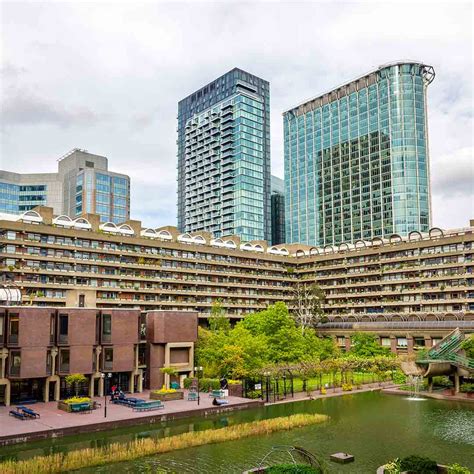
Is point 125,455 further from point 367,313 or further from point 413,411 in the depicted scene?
point 367,313

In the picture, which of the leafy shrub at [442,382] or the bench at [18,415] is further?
the leafy shrub at [442,382]

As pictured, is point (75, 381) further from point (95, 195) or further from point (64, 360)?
point (95, 195)

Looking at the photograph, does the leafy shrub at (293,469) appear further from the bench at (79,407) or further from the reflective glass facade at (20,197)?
the reflective glass facade at (20,197)

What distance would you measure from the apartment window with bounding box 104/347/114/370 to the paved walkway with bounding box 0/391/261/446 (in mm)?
4346

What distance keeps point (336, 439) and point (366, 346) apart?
59.6 m

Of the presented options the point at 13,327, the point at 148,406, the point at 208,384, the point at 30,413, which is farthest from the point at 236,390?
the point at 13,327

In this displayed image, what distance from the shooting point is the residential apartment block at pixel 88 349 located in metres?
58.8

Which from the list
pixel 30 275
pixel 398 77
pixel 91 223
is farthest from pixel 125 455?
pixel 398 77

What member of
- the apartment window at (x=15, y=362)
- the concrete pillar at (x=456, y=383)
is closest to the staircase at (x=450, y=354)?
the concrete pillar at (x=456, y=383)

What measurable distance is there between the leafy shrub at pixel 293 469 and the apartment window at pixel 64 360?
34466 mm

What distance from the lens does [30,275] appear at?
313 feet

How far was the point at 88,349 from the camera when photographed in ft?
208

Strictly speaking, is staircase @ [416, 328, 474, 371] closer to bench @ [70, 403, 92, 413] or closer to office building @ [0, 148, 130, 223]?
bench @ [70, 403, 92, 413]

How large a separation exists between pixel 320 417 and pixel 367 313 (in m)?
74.0
